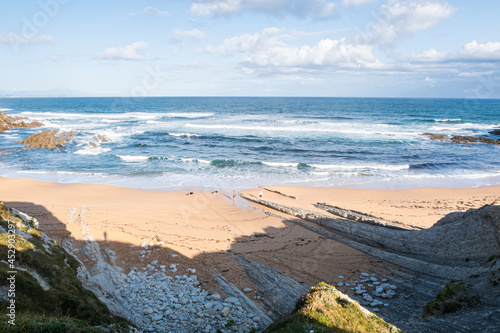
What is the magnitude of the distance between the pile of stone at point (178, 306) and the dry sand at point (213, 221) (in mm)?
750

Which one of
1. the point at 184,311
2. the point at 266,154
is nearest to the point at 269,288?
the point at 184,311

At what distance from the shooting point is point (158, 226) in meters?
14.9

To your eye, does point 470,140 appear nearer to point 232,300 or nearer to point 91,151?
point 232,300

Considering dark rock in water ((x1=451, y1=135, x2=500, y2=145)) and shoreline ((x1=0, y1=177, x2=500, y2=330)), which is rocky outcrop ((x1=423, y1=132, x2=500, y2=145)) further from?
shoreline ((x1=0, y1=177, x2=500, y2=330))

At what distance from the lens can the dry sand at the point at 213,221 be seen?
11531 millimetres

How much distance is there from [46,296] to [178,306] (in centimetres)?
359

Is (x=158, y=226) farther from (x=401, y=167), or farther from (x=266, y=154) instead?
(x=401, y=167)

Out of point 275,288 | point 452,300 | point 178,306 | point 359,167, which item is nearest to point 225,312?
point 178,306

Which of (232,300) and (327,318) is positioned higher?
(327,318)

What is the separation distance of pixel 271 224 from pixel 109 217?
853 centimetres

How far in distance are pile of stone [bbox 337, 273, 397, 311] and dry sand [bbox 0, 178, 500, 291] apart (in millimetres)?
475

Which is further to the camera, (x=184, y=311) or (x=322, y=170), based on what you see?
(x=322, y=170)

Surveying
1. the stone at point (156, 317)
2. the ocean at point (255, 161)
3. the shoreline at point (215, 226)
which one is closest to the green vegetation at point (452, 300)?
the shoreline at point (215, 226)

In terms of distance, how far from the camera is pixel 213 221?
15.8m
